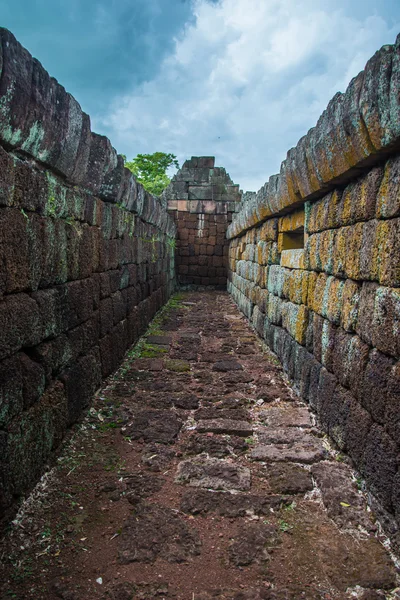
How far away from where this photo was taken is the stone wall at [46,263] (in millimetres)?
2365

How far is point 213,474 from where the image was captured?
116 inches

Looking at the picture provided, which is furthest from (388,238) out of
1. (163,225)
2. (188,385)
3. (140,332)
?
(163,225)

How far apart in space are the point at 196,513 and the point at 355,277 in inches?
69.7

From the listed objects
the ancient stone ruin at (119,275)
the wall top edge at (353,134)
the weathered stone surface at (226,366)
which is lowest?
the weathered stone surface at (226,366)

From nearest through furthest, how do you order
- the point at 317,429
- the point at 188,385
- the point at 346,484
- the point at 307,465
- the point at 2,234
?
the point at 2,234 < the point at 346,484 < the point at 307,465 < the point at 317,429 < the point at 188,385

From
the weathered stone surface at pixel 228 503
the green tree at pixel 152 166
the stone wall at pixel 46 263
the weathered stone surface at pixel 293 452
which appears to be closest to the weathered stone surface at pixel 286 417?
the weathered stone surface at pixel 293 452

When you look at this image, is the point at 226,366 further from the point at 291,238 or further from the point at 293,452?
the point at 293,452

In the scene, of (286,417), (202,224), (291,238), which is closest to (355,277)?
(286,417)

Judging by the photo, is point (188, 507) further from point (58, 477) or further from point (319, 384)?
point (319, 384)

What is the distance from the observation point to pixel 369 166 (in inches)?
116

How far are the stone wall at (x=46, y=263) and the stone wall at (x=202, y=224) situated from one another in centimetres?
1028

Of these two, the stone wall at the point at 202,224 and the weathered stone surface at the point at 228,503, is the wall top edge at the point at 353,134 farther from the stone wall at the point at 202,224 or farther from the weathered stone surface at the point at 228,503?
the stone wall at the point at 202,224

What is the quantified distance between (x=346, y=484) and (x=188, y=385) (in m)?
2.25

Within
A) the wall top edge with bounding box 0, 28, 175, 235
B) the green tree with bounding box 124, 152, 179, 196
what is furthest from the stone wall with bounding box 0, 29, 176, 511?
the green tree with bounding box 124, 152, 179, 196
